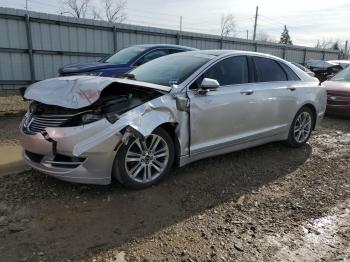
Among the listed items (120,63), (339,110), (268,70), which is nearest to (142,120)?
(268,70)

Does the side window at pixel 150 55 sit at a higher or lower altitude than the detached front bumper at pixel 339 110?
higher

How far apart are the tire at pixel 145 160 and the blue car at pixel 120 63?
437 centimetres

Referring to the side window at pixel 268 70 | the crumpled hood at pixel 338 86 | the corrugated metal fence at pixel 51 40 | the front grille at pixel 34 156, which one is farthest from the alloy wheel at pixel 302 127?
the corrugated metal fence at pixel 51 40

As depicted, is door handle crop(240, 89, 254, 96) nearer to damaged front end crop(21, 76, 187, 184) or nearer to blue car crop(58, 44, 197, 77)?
damaged front end crop(21, 76, 187, 184)

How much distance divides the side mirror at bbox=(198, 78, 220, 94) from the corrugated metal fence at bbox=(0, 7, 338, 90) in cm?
1014

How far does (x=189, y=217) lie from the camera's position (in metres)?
3.71

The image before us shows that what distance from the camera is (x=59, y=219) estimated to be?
3539 millimetres

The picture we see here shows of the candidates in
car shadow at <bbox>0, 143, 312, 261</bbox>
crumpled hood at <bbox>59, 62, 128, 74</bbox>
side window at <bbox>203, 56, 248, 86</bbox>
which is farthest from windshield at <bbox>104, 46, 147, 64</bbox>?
car shadow at <bbox>0, 143, 312, 261</bbox>

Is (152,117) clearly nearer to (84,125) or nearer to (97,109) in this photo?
(97,109)

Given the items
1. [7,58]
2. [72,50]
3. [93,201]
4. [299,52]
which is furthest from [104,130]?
[299,52]

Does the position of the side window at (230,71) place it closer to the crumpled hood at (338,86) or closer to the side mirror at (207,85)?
the side mirror at (207,85)

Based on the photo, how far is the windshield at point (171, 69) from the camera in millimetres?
4695

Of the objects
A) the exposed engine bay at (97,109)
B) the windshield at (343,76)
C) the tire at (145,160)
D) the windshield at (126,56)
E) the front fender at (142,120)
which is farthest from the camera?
the windshield at (343,76)

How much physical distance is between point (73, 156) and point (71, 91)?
0.72 metres
